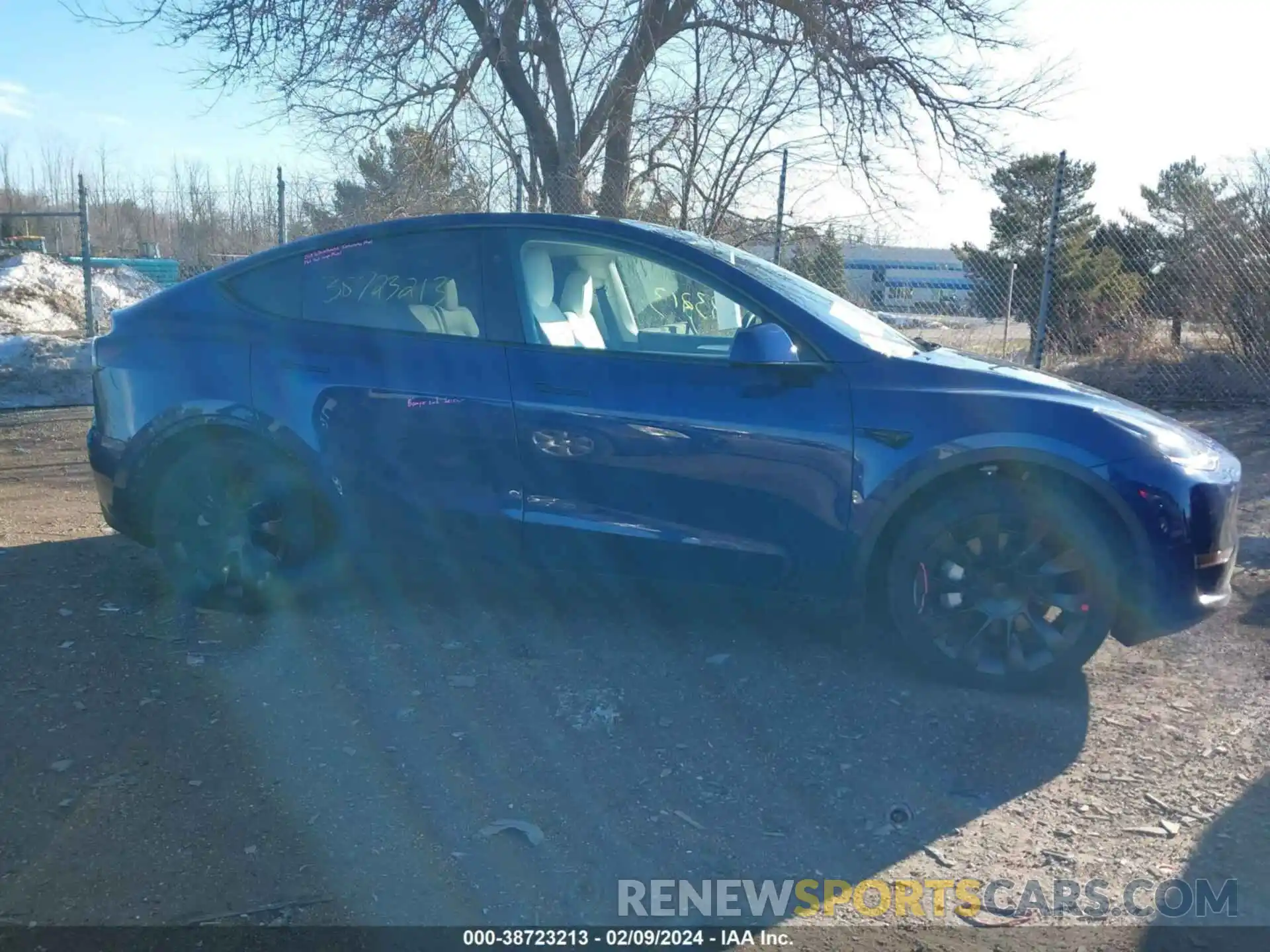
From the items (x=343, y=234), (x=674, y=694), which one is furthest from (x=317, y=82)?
(x=674, y=694)

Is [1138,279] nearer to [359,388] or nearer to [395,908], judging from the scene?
[359,388]

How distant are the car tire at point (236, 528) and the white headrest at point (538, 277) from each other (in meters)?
1.31

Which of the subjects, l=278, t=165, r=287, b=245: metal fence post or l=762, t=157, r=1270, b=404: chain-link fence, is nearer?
l=762, t=157, r=1270, b=404: chain-link fence

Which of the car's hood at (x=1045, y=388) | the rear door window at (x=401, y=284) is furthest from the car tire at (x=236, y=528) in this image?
the car's hood at (x=1045, y=388)

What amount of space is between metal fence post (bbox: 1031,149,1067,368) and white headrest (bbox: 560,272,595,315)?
18.0ft

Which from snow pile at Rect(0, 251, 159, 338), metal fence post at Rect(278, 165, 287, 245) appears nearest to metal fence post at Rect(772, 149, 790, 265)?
metal fence post at Rect(278, 165, 287, 245)

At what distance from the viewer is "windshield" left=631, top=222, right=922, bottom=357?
14.1 ft

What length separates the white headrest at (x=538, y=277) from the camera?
14.8 feet

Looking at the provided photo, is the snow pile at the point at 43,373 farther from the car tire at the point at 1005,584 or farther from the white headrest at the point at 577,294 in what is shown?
the car tire at the point at 1005,584

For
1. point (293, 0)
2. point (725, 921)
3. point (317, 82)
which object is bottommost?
point (725, 921)

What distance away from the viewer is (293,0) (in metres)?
10.9

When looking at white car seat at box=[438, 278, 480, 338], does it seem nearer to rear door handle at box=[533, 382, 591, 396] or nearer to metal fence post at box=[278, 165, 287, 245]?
rear door handle at box=[533, 382, 591, 396]

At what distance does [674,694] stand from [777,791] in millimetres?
722

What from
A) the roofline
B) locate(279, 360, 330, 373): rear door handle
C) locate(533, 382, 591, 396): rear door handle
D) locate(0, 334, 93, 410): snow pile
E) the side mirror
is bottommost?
locate(0, 334, 93, 410): snow pile
